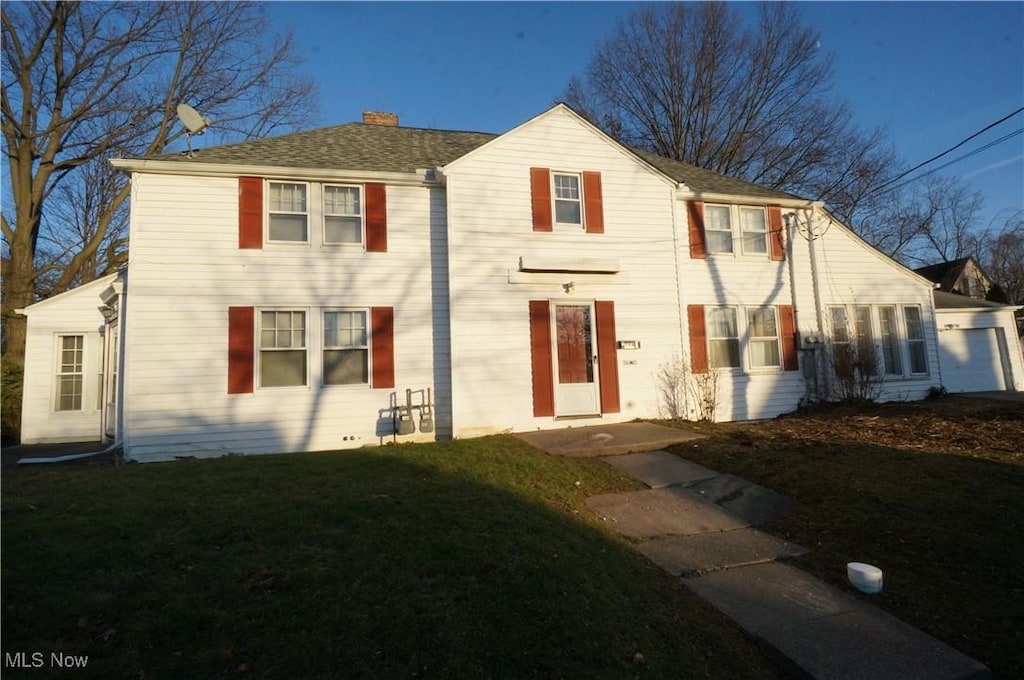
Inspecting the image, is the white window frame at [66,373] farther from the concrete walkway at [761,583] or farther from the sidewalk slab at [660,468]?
the concrete walkway at [761,583]

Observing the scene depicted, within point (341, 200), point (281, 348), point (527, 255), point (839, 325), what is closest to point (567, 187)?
point (527, 255)

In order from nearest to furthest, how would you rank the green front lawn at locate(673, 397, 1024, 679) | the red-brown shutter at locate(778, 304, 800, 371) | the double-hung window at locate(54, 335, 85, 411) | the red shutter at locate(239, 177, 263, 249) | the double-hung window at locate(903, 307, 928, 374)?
the green front lawn at locate(673, 397, 1024, 679)
the red shutter at locate(239, 177, 263, 249)
the red-brown shutter at locate(778, 304, 800, 371)
the double-hung window at locate(54, 335, 85, 411)
the double-hung window at locate(903, 307, 928, 374)

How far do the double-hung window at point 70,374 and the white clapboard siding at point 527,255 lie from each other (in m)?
9.68

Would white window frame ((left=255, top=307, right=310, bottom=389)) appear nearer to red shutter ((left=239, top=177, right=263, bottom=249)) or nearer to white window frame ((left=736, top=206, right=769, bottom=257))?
red shutter ((left=239, top=177, right=263, bottom=249))

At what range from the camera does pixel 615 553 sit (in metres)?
4.57

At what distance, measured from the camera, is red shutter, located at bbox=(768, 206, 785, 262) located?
12727 millimetres

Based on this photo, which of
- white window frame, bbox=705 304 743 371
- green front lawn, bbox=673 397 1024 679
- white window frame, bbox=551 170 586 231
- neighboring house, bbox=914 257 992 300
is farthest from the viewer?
neighboring house, bbox=914 257 992 300

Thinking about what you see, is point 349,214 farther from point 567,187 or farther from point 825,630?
point 825,630

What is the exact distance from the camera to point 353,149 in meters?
11.5

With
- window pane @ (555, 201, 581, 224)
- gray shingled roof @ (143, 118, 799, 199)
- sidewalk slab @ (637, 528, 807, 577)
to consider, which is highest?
gray shingled roof @ (143, 118, 799, 199)

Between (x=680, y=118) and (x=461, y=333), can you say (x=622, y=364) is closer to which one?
(x=461, y=333)

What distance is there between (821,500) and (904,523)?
82cm

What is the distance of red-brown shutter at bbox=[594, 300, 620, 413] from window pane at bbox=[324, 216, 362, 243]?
491 centimetres

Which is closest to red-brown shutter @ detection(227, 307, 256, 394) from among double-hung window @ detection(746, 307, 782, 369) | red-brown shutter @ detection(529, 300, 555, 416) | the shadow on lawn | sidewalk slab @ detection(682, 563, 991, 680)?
the shadow on lawn
